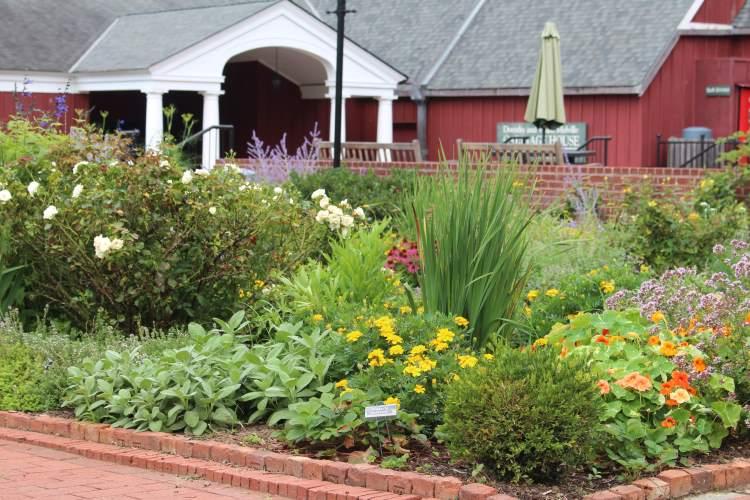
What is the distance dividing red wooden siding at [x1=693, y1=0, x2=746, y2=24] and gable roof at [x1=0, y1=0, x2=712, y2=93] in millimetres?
238

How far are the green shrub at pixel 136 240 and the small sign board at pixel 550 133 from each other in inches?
673

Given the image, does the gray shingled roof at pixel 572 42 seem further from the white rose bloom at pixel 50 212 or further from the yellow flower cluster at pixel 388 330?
the yellow flower cluster at pixel 388 330

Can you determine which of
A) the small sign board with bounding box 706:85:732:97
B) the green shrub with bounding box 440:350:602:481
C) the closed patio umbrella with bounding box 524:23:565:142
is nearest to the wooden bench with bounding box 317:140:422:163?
the closed patio umbrella with bounding box 524:23:565:142

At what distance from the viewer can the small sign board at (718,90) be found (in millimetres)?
26125

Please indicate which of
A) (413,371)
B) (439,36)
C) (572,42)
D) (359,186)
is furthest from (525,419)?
(439,36)

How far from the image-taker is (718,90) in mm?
26297

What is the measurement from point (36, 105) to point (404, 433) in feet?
66.3

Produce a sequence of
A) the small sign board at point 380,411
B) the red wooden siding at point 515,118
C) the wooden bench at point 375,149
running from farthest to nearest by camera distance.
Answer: the red wooden siding at point 515,118
the wooden bench at point 375,149
the small sign board at point 380,411

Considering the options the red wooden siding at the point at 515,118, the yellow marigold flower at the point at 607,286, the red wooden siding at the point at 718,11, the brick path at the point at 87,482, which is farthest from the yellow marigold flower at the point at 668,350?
the red wooden siding at the point at 718,11

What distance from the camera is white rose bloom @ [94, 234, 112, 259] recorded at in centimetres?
863

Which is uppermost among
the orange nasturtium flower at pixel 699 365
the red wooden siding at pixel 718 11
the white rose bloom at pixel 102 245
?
the red wooden siding at pixel 718 11

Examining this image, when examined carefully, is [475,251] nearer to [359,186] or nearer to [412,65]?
[359,186]

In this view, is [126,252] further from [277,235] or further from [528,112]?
[528,112]

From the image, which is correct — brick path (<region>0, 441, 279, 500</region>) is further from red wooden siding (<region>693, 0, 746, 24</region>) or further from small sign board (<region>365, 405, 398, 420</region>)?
red wooden siding (<region>693, 0, 746, 24</region>)
